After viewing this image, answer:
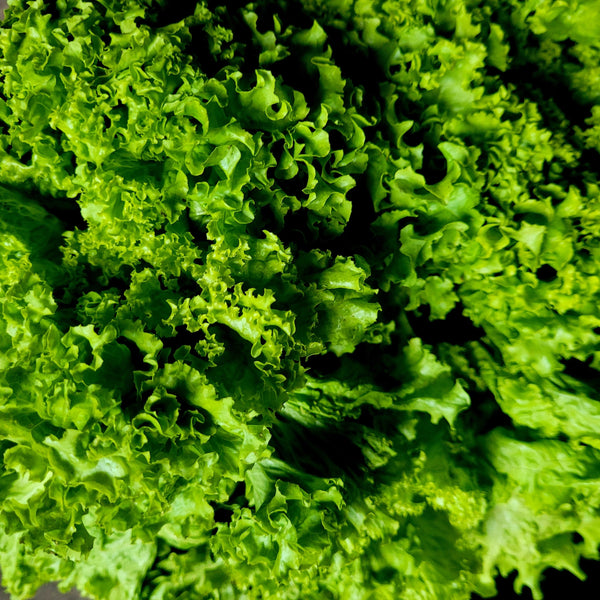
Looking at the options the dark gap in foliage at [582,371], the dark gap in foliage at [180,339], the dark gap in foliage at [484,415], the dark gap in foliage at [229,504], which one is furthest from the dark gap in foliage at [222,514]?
the dark gap in foliage at [582,371]

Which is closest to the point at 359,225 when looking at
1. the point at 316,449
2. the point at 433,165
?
the point at 433,165

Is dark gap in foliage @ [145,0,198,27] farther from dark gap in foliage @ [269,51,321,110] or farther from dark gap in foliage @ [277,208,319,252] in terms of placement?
dark gap in foliage @ [277,208,319,252]

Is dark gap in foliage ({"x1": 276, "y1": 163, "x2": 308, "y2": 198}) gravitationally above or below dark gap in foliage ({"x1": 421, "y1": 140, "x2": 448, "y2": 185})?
below

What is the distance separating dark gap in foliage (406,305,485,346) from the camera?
1543 millimetres

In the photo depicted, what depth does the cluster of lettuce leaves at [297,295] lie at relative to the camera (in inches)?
41.1

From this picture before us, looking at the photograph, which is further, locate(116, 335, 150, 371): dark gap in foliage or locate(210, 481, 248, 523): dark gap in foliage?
locate(210, 481, 248, 523): dark gap in foliage

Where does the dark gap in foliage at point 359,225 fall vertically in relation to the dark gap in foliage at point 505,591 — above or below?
above

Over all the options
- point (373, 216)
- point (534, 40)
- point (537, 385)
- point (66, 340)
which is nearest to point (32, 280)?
point (66, 340)

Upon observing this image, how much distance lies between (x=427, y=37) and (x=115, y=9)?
2.10 feet

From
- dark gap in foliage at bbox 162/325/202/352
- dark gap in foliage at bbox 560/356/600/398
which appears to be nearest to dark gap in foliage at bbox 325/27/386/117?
dark gap in foliage at bbox 162/325/202/352

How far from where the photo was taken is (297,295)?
1091 mm

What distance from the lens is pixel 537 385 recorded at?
134 centimetres

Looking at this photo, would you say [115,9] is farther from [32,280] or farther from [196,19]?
[32,280]

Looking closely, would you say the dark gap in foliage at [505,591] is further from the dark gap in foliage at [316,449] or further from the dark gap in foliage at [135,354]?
the dark gap in foliage at [135,354]
